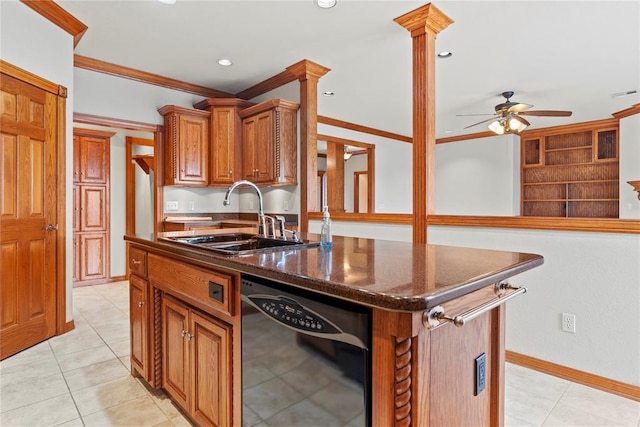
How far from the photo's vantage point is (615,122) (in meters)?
5.73

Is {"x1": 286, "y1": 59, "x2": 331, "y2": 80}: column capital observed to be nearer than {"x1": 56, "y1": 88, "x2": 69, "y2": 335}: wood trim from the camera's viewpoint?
No

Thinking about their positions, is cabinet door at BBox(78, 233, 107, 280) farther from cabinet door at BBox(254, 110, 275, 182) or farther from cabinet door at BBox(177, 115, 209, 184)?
cabinet door at BBox(254, 110, 275, 182)

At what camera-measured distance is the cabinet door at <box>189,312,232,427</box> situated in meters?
1.39

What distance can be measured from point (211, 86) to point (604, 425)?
465 cm

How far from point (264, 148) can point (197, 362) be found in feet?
8.98

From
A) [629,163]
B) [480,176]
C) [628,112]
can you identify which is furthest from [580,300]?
[480,176]

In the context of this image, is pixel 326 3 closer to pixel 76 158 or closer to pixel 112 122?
pixel 112 122

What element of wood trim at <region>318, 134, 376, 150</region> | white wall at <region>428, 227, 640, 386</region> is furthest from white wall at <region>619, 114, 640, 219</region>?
white wall at <region>428, 227, 640, 386</region>

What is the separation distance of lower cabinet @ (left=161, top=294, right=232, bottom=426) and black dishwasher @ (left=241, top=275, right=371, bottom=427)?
0.14 m

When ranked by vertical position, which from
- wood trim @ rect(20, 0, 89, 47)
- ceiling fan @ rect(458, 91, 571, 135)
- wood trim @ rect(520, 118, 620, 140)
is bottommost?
ceiling fan @ rect(458, 91, 571, 135)

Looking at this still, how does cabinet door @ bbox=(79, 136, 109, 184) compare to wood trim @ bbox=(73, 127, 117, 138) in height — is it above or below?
below

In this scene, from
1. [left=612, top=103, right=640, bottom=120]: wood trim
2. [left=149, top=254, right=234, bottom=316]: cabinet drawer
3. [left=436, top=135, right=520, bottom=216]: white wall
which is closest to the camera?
[left=149, top=254, right=234, bottom=316]: cabinet drawer

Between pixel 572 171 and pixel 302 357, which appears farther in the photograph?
pixel 572 171

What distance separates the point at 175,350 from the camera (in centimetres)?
176
